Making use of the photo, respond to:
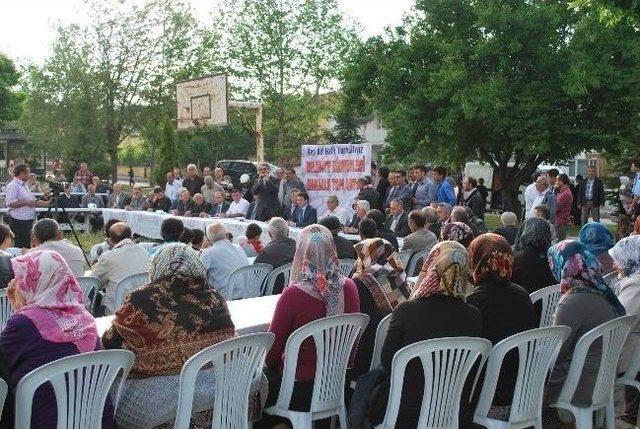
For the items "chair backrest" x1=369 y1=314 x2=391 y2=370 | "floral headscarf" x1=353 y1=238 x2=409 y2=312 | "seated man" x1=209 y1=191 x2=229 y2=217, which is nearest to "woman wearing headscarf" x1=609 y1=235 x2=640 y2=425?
"floral headscarf" x1=353 y1=238 x2=409 y2=312

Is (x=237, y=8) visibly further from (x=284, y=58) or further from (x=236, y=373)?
(x=236, y=373)

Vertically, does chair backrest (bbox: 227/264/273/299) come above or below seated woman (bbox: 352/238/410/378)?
below

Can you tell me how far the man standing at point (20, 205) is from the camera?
39.1ft

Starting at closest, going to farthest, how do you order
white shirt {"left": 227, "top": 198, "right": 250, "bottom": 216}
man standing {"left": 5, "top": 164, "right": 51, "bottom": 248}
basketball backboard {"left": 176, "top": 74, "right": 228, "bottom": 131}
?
man standing {"left": 5, "top": 164, "right": 51, "bottom": 248}, white shirt {"left": 227, "top": 198, "right": 250, "bottom": 216}, basketball backboard {"left": 176, "top": 74, "right": 228, "bottom": 131}

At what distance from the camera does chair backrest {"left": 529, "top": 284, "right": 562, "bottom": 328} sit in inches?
207

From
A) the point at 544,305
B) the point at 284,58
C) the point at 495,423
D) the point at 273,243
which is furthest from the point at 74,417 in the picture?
the point at 284,58

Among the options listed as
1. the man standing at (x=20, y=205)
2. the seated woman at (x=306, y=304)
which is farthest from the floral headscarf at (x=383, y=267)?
the man standing at (x=20, y=205)

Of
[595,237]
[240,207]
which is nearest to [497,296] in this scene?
[595,237]

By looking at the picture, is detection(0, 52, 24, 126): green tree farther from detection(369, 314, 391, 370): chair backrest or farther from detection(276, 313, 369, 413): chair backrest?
detection(276, 313, 369, 413): chair backrest

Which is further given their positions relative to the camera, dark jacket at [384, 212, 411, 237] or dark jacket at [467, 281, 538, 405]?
dark jacket at [384, 212, 411, 237]

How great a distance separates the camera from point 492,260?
13.8ft

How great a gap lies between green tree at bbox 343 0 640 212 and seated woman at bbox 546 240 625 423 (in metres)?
14.3

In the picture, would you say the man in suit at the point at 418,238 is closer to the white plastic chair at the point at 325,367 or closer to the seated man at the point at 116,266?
the seated man at the point at 116,266

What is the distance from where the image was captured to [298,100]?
112 feet
